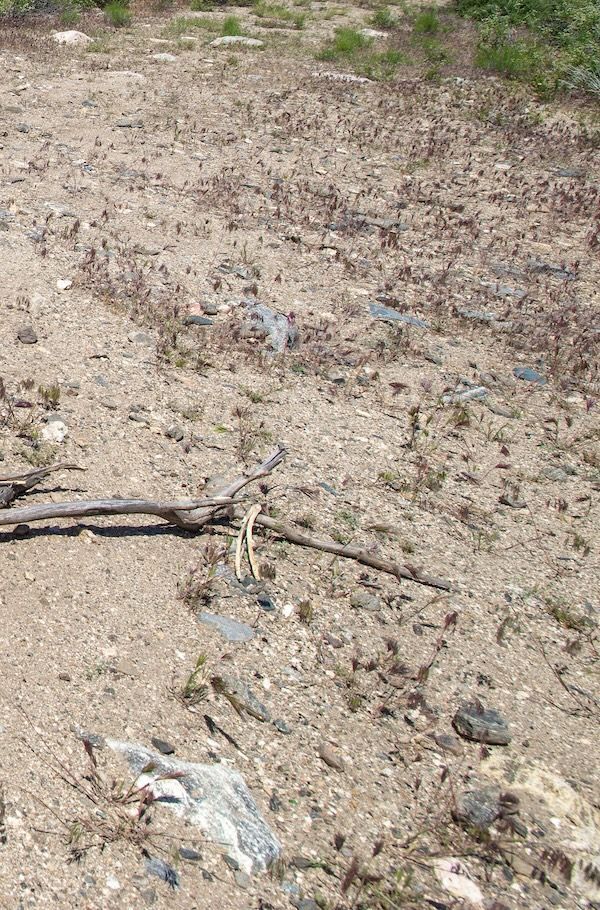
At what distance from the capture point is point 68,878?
298 cm

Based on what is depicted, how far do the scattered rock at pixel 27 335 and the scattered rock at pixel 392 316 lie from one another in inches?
113

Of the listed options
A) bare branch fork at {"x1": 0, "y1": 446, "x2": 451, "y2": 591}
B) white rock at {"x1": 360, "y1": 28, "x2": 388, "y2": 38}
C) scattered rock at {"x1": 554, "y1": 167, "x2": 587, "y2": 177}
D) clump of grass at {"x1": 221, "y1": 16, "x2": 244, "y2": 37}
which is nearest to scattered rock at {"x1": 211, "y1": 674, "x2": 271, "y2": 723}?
bare branch fork at {"x1": 0, "y1": 446, "x2": 451, "y2": 591}

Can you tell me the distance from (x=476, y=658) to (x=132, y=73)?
12178 mm

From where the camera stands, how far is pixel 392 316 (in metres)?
7.95

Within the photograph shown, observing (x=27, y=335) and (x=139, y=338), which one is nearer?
(x=27, y=335)

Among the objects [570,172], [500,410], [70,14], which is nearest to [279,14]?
[70,14]

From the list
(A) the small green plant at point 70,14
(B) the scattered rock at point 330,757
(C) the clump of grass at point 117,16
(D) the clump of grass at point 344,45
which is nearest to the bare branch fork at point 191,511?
(B) the scattered rock at point 330,757

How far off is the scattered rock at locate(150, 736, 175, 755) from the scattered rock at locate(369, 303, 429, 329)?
4944 millimetres

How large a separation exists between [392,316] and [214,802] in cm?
527

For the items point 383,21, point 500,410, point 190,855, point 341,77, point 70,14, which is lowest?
point 500,410

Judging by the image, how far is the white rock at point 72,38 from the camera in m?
15.6

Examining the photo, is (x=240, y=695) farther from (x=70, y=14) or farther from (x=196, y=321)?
(x=70, y=14)

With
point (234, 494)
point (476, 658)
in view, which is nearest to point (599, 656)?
point (476, 658)

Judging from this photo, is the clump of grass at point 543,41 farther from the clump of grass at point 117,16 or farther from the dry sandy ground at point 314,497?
the clump of grass at point 117,16
